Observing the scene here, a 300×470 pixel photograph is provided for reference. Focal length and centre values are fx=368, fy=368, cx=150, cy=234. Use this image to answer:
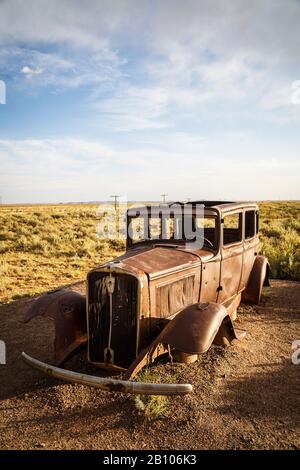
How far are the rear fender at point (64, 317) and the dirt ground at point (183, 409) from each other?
40cm

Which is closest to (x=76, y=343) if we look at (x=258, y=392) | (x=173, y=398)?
(x=173, y=398)

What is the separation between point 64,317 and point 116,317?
2.97ft

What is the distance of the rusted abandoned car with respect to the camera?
4062 millimetres

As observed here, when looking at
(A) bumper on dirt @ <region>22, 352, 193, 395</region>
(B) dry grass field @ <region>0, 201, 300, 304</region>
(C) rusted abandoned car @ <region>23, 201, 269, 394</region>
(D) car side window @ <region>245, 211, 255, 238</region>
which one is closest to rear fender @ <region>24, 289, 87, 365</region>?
(C) rusted abandoned car @ <region>23, 201, 269, 394</region>

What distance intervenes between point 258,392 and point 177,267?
1.77 meters

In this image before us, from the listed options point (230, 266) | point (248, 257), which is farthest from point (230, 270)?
point (248, 257)

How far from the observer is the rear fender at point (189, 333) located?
3967mm

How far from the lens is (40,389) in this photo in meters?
4.56

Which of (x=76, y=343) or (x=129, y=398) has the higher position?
(x=76, y=343)

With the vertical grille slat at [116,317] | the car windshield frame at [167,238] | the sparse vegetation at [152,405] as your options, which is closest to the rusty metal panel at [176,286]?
the vertical grille slat at [116,317]

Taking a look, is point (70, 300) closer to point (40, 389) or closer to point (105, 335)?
point (105, 335)

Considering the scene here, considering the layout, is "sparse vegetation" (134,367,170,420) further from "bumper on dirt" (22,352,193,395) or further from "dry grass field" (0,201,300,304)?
"dry grass field" (0,201,300,304)

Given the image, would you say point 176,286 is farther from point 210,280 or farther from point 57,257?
point 57,257

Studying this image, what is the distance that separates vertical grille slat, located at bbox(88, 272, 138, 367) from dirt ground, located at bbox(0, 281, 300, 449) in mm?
482
